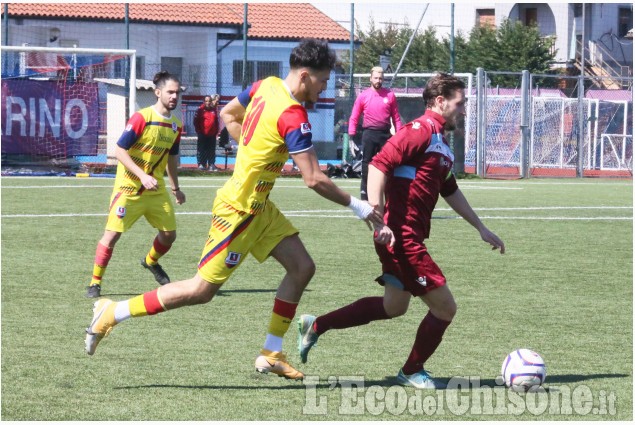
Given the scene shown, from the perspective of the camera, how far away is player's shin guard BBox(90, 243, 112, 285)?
9922 millimetres

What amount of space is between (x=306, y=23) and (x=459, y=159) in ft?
56.1

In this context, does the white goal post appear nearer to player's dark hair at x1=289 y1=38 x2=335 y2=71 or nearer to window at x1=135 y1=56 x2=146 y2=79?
window at x1=135 y1=56 x2=146 y2=79

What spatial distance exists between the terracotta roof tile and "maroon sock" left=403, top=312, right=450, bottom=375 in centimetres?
3322

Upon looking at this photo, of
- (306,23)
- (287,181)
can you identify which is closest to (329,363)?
(287,181)

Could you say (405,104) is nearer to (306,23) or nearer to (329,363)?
(306,23)

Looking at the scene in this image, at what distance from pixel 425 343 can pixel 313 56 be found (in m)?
1.73

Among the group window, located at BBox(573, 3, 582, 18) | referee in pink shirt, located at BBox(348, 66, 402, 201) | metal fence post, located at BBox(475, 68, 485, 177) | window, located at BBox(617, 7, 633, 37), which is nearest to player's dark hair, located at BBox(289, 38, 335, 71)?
referee in pink shirt, located at BBox(348, 66, 402, 201)

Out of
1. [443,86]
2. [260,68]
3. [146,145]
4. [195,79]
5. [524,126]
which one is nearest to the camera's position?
[443,86]

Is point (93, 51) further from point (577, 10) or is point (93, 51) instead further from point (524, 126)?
point (577, 10)

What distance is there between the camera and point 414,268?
21.1 ft

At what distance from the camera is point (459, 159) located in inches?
1168

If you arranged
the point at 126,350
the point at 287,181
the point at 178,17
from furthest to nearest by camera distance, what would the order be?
the point at 178,17 → the point at 287,181 → the point at 126,350

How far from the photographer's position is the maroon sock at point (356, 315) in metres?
6.88

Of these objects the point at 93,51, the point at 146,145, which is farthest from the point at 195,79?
the point at 146,145
